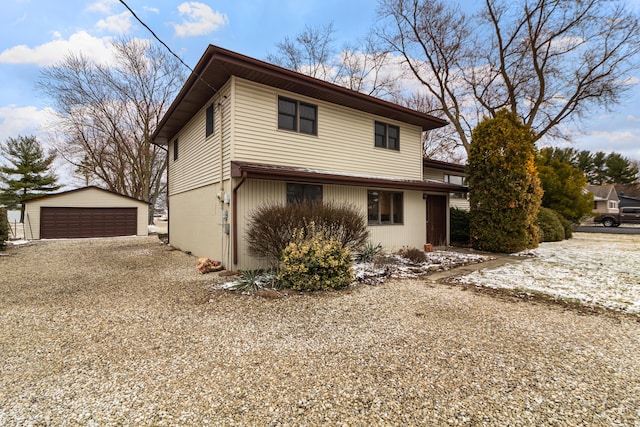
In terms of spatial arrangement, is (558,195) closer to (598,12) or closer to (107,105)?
(598,12)

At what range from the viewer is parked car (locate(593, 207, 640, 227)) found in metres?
25.6

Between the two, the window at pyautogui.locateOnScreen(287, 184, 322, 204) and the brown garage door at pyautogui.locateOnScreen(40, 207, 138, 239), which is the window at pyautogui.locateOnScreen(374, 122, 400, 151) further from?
the brown garage door at pyautogui.locateOnScreen(40, 207, 138, 239)

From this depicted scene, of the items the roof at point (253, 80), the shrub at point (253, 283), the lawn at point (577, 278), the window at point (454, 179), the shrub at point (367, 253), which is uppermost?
the roof at point (253, 80)

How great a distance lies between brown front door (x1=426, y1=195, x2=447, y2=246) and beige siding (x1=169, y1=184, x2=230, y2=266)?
7894mm

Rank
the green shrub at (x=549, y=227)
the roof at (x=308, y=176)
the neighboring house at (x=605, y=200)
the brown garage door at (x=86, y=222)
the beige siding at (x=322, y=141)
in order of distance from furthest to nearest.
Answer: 1. the neighboring house at (x=605, y=200)
2. the brown garage door at (x=86, y=222)
3. the green shrub at (x=549, y=227)
4. the beige siding at (x=322, y=141)
5. the roof at (x=308, y=176)

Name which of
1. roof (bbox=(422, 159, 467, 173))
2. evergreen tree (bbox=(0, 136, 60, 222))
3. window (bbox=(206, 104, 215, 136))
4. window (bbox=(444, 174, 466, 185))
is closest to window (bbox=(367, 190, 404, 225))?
roof (bbox=(422, 159, 467, 173))

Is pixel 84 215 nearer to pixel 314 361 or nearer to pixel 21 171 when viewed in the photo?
pixel 21 171

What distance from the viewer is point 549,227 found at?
13727 millimetres

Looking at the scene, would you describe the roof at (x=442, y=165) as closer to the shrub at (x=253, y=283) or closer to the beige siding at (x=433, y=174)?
the beige siding at (x=433, y=174)

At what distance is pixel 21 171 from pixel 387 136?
30442 millimetres

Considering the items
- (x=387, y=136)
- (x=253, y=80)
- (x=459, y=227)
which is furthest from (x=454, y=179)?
(x=253, y=80)

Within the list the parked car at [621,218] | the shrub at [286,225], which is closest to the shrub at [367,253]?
the shrub at [286,225]

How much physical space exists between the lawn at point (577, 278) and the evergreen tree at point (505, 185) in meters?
1.18

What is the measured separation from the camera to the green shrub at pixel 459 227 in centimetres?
1267
